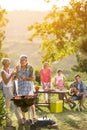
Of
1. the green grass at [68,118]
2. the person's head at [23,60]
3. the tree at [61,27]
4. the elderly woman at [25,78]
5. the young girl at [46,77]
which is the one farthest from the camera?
the tree at [61,27]

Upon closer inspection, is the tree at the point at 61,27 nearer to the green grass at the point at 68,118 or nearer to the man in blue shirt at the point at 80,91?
the man in blue shirt at the point at 80,91

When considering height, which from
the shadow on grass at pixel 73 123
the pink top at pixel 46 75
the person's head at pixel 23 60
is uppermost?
the person's head at pixel 23 60

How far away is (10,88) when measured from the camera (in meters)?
12.2

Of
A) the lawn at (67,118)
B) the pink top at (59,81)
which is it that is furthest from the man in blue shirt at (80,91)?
the pink top at (59,81)

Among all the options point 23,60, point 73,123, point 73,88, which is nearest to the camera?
point 23,60

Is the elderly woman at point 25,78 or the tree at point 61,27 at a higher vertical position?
the tree at point 61,27

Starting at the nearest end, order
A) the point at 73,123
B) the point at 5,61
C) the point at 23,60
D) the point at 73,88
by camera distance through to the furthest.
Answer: the point at 23,60 < the point at 5,61 < the point at 73,123 < the point at 73,88

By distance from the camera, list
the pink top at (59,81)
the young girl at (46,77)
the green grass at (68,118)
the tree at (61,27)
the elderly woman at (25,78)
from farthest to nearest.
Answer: the tree at (61,27) → the pink top at (59,81) → the young girl at (46,77) → the green grass at (68,118) → the elderly woman at (25,78)

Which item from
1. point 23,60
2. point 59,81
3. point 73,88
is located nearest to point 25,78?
point 23,60

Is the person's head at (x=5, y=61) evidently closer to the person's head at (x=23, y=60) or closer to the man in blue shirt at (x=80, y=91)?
the person's head at (x=23, y=60)

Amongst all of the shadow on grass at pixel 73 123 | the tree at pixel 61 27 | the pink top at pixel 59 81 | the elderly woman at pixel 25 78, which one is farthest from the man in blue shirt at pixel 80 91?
the tree at pixel 61 27

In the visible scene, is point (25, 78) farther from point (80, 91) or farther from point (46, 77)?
point (46, 77)

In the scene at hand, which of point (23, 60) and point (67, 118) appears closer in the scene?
point (23, 60)

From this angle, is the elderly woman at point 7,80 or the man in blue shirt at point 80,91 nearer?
the elderly woman at point 7,80
